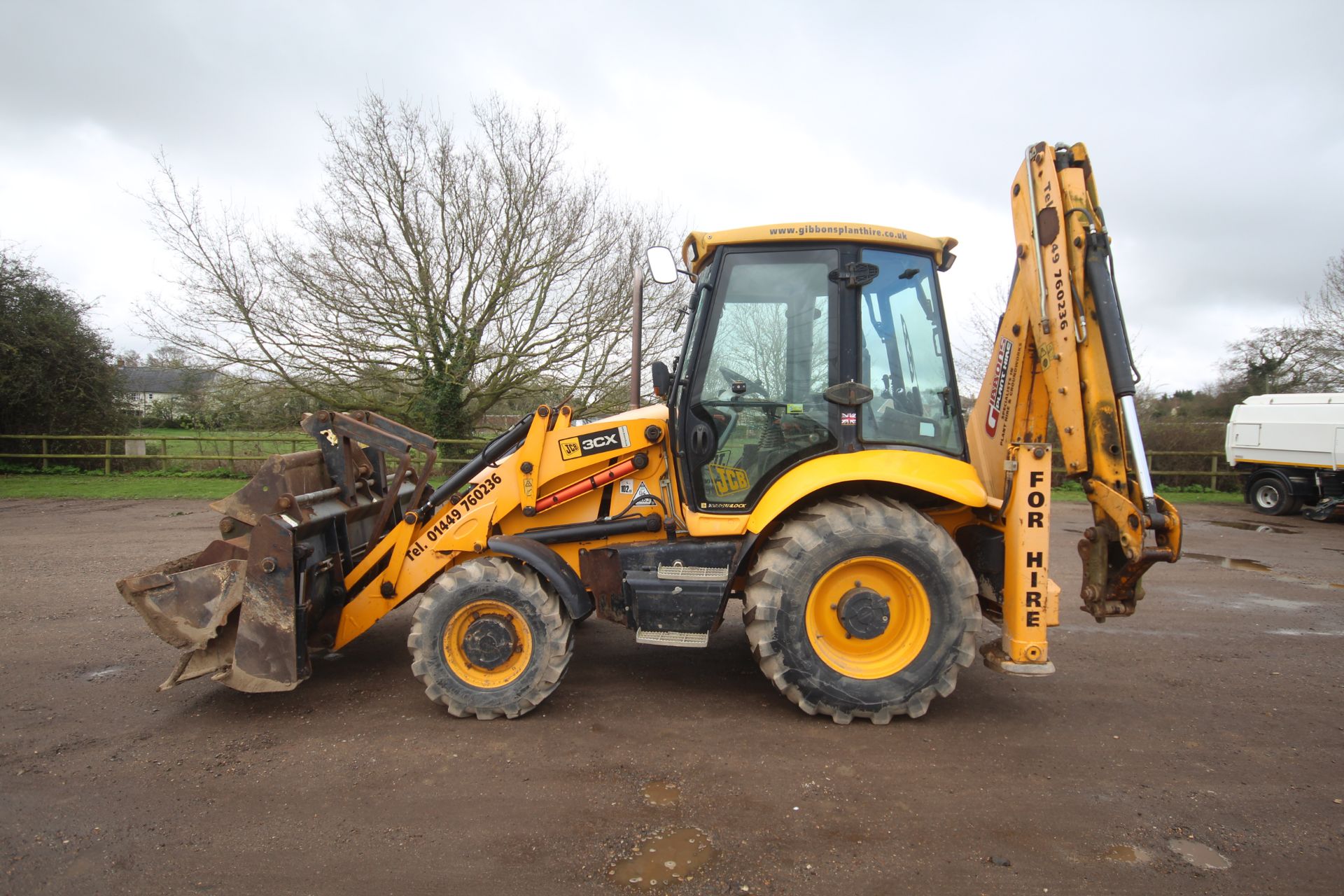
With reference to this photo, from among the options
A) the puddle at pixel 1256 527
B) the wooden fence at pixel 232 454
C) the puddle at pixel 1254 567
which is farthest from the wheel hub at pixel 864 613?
the wooden fence at pixel 232 454

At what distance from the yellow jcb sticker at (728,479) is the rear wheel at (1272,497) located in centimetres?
1415

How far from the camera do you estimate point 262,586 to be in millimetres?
3811

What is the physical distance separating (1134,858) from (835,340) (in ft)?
8.41

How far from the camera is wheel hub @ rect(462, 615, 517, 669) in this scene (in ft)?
13.0

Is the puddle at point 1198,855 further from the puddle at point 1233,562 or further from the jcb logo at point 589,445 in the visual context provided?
the puddle at point 1233,562

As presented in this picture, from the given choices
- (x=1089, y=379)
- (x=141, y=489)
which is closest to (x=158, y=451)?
(x=141, y=489)

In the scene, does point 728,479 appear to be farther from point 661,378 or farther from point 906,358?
point 906,358

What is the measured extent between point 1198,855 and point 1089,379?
2.19 m

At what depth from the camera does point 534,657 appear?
3959 mm

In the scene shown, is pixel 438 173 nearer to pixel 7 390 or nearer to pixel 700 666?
pixel 7 390

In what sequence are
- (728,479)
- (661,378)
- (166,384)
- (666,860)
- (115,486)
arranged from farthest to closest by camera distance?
(166,384) < (115,486) < (728,479) < (661,378) < (666,860)

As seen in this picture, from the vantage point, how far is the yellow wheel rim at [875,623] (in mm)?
3896

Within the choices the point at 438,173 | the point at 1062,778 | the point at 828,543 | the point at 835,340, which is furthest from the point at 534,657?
the point at 438,173

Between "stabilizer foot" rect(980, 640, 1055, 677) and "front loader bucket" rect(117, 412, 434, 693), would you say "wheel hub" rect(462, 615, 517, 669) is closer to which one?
"front loader bucket" rect(117, 412, 434, 693)
